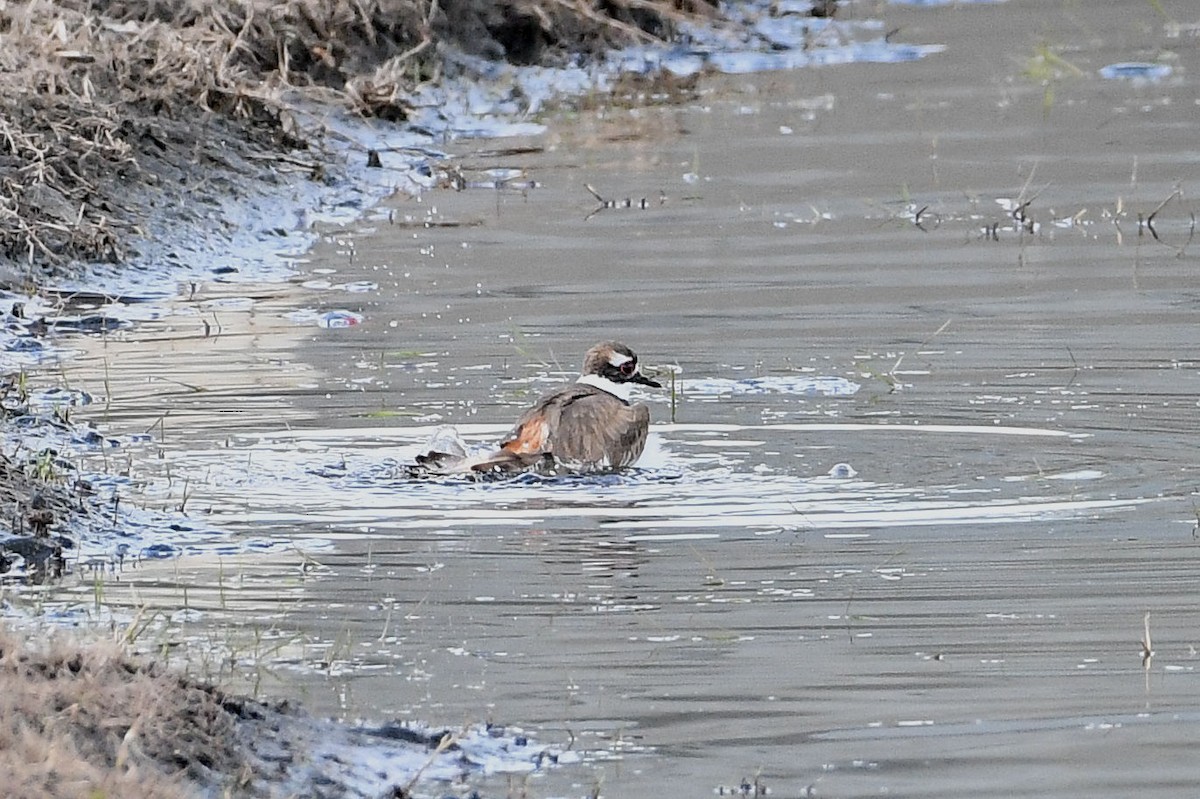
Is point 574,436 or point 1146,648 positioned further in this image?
point 574,436

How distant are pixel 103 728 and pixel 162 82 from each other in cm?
925

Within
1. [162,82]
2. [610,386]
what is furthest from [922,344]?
[162,82]

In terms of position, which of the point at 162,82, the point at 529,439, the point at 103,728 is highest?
the point at 162,82

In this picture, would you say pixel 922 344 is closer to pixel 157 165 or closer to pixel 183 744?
pixel 157 165

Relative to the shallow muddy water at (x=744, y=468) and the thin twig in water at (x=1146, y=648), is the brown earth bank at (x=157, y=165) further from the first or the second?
the thin twig in water at (x=1146, y=648)

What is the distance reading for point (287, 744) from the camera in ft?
17.4

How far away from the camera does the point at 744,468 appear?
8.45m

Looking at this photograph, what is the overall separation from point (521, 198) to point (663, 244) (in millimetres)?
1450

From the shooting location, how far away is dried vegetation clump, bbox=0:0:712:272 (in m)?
12.0

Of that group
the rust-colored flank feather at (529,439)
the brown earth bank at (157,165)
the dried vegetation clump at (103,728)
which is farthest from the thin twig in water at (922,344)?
the dried vegetation clump at (103,728)

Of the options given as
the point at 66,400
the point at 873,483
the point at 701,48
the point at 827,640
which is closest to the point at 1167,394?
the point at 873,483

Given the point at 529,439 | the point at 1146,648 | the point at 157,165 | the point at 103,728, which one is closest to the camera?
the point at 103,728

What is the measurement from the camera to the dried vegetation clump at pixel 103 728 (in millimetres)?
4559

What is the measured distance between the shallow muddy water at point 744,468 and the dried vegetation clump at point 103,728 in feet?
1.89
